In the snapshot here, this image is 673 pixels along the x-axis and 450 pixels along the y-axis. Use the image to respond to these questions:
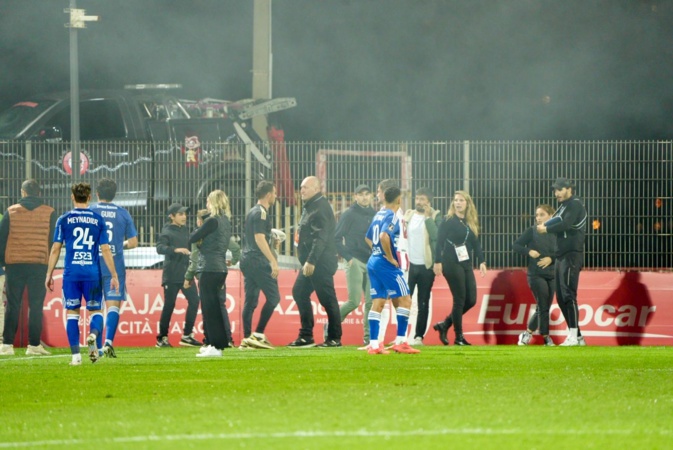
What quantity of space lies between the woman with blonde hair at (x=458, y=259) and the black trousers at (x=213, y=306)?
3.31 metres

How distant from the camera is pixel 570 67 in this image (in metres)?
30.4

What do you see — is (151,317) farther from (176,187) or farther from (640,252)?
(640,252)

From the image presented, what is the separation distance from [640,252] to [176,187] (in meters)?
6.64

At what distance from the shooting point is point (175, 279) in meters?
16.1

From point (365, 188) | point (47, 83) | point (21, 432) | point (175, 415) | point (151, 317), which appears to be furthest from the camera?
point (47, 83)

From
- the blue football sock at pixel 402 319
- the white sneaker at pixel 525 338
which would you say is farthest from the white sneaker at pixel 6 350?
the white sneaker at pixel 525 338

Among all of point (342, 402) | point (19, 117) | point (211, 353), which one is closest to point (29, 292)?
point (211, 353)

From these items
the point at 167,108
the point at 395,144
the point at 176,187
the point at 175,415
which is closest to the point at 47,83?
the point at 167,108

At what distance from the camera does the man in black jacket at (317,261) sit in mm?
14672

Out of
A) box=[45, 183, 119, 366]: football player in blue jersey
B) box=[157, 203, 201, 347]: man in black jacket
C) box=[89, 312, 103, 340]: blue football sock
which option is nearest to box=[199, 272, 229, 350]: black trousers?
box=[89, 312, 103, 340]: blue football sock

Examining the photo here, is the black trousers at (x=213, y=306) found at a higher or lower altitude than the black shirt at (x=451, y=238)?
lower

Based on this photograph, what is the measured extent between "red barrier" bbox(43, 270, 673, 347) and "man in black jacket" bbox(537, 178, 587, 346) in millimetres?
1429

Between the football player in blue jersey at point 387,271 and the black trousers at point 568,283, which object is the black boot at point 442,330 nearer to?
the black trousers at point 568,283

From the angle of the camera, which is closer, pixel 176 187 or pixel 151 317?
pixel 151 317
